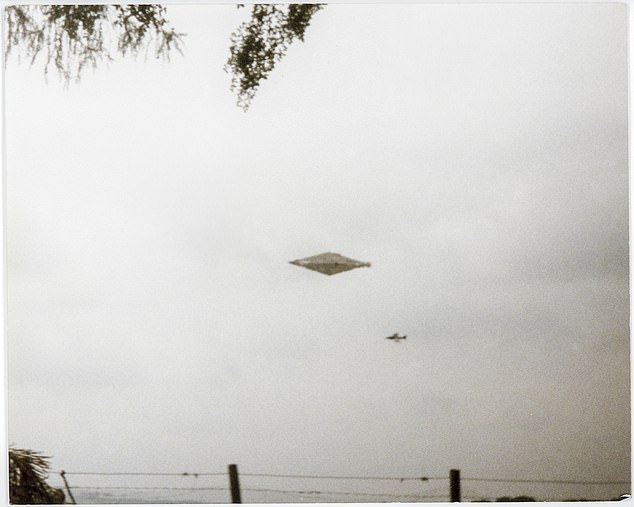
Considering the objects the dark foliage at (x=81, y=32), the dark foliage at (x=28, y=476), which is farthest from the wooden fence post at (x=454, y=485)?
the dark foliage at (x=81, y=32)

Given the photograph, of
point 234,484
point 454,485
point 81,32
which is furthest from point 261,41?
point 454,485

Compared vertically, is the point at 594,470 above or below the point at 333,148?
below

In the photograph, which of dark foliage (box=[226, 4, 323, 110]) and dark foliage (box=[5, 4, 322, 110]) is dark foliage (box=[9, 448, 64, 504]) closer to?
dark foliage (box=[5, 4, 322, 110])

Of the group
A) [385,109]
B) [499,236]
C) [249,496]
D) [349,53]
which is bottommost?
[249,496]

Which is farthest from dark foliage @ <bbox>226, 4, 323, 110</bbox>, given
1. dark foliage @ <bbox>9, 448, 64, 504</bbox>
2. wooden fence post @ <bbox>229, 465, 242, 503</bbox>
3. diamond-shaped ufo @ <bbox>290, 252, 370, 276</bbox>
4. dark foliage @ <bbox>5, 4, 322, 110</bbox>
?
dark foliage @ <bbox>9, 448, 64, 504</bbox>

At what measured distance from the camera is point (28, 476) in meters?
2.55

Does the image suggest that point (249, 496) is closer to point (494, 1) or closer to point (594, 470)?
point (594, 470)

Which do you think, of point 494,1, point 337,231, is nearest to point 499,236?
point 337,231

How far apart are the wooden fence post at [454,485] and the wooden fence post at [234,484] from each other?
0.76 meters

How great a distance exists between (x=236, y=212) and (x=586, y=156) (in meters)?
1.27

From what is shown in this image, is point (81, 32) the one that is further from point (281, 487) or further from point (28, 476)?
point (281, 487)

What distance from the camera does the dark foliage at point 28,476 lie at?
2549 mm

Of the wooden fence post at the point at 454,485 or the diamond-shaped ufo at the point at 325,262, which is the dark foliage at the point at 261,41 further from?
the wooden fence post at the point at 454,485

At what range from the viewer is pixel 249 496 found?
2.55m
